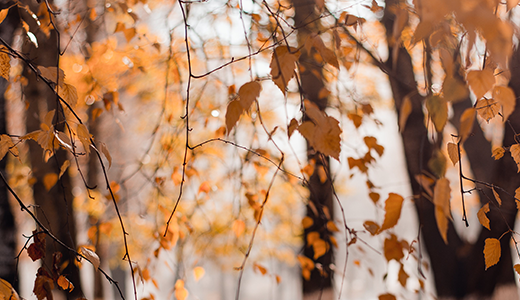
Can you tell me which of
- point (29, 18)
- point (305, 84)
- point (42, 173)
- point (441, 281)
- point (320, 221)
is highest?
point (29, 18)

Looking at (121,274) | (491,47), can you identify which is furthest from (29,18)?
(121,274)

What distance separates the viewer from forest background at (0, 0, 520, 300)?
1.80ft

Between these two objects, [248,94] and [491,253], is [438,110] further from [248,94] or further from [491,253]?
[491,253]

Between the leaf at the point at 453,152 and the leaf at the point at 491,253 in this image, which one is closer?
the leaf at the point at 453,152

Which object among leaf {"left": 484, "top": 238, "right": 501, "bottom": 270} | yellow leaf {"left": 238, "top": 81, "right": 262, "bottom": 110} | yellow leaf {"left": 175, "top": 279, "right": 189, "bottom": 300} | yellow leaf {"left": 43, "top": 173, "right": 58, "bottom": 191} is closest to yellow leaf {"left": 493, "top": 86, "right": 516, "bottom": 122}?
yellow leaf {"left": 238, "top": 81, "right": 262, "bottom": 110}

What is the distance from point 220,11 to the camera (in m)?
1.69

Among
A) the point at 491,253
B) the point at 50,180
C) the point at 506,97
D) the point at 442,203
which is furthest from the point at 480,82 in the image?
the point at 50,180

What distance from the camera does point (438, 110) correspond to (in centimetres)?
43

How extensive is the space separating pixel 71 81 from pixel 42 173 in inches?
27.2

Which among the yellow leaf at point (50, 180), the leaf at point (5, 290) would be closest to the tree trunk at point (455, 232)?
the leaf at point (5, 290)

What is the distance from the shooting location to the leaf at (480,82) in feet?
1.42

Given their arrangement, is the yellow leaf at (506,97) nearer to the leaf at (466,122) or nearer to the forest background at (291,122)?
the forest background at (291,122)

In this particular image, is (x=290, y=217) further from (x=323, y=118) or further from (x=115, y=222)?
(x=323, y=118)

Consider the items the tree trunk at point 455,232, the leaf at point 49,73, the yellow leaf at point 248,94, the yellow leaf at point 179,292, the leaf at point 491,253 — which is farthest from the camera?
the tree trunk at point 455,232
